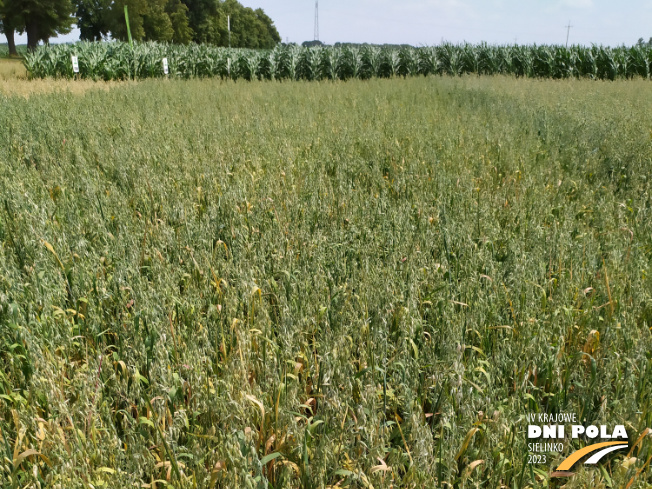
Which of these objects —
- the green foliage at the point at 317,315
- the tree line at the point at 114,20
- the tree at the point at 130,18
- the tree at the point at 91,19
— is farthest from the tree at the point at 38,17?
the green foliage at the point at 317,315

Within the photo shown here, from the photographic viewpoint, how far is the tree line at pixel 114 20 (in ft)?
145

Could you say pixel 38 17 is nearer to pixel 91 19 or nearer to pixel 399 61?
pixel 91 19

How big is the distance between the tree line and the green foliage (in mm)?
35860

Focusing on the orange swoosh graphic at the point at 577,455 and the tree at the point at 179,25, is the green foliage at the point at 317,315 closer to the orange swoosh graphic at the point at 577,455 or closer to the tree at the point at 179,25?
the orange swoosh graphic at the point at 577,455

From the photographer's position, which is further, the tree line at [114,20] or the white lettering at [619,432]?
the tree line at [114,20]

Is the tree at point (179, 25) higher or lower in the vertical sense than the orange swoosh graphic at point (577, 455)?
higher

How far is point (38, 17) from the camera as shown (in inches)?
1774

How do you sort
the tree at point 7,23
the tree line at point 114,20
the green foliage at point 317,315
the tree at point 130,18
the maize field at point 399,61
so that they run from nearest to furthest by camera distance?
the green foliage at point 317,315
the maize field at point 399,61
the tree at point 7,23
the tree line at point 114,20
the tree at point 130,18

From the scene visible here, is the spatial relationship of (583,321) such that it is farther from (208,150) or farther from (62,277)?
(208,150)

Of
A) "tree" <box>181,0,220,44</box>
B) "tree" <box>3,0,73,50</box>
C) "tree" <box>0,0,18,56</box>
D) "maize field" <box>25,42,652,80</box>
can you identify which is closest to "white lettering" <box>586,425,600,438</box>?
"maize field" <box>25,42,652,80</box>

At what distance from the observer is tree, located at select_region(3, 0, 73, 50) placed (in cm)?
4303

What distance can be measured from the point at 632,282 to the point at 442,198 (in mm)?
1723

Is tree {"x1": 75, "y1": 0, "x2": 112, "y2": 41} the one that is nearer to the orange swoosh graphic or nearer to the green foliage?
the green foliage

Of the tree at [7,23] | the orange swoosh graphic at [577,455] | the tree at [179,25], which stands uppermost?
the tree at [179,25]
